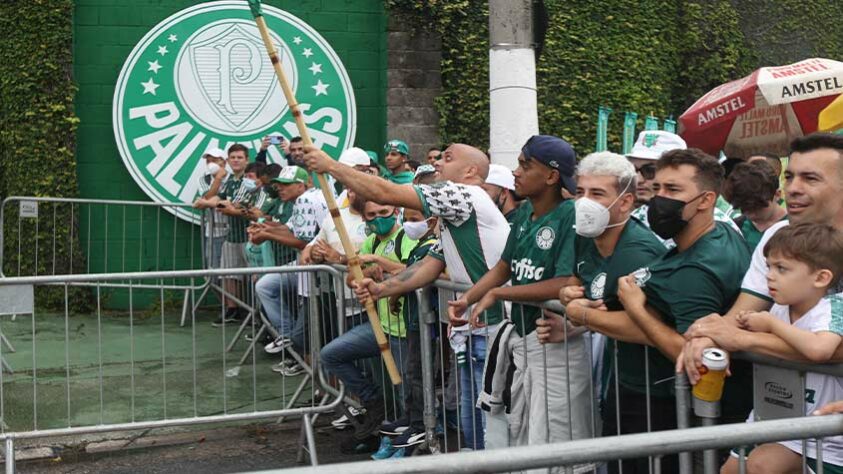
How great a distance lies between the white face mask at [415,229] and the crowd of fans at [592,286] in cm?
1

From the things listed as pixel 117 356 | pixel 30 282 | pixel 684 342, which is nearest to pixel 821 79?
pixel 684 342

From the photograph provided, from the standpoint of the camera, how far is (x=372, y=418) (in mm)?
7375

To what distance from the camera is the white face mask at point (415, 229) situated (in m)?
7.16

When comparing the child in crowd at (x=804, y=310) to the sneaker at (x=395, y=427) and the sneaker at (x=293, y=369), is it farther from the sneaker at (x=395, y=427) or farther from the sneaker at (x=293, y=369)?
the sneaker at (x=293, y=369)

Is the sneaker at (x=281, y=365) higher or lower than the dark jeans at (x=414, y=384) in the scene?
lower

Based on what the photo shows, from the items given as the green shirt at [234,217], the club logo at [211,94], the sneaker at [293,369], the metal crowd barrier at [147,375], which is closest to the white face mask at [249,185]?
the green shirt at [234,217]

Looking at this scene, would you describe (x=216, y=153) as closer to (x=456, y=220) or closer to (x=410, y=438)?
(x=410, y=438)

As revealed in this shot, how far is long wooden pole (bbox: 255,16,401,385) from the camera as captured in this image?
6.06 metres

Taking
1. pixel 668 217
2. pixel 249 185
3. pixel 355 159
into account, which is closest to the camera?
pixel 668 217

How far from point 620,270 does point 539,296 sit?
1.63 feet

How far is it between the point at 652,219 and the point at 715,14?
1157 centimetres

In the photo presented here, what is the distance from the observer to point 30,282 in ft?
20.5

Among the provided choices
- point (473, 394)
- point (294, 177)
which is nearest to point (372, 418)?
point (473, 394)

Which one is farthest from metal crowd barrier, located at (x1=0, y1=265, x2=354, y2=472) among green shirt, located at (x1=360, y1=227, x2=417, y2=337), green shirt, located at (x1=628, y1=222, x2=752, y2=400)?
green shirt, located at (x1=628, y1=222, x2=752, y2=400)
